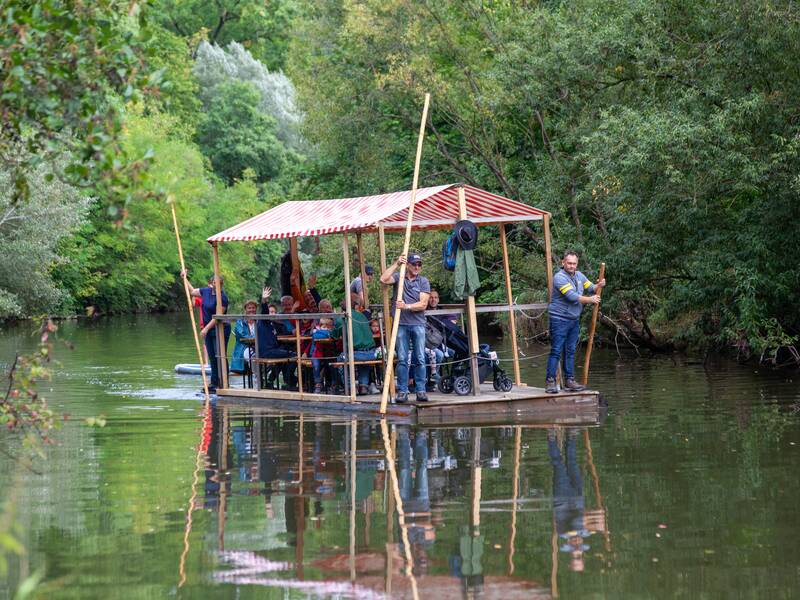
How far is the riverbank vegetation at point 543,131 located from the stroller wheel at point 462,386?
468cm

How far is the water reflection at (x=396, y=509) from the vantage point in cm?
862

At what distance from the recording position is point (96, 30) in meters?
9.23

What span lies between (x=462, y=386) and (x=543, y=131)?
16.1 metres

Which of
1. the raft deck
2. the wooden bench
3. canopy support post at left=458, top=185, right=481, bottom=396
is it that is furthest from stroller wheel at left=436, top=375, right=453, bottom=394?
the wooden bench

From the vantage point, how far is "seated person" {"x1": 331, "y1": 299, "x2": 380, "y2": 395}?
18.4 meters

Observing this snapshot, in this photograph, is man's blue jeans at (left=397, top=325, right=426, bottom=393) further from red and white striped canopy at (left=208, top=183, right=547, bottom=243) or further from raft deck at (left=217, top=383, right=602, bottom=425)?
red and white striped canopy at (left=208, top=183, right=547, bottom=243)

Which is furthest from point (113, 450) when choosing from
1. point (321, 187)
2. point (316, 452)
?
point (321, 187)

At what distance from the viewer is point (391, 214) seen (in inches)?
688

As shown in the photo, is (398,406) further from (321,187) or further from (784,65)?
(321,187)

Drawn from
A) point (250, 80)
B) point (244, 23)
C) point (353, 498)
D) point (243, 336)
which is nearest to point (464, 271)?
point (243, 336)

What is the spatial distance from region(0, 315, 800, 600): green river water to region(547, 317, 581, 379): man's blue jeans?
98 cm

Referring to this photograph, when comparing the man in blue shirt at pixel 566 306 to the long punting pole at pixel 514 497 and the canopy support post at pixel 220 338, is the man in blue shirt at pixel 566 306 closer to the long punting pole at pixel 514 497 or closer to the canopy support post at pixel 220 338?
the long punting pole at pixel 514 497

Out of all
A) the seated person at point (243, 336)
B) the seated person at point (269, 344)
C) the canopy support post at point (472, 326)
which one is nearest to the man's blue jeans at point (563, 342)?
the canopy support post at point (472, 326)

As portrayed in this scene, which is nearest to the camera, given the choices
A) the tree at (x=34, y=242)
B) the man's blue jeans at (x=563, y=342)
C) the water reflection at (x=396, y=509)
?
the water reflection at (x=396, y=509)
